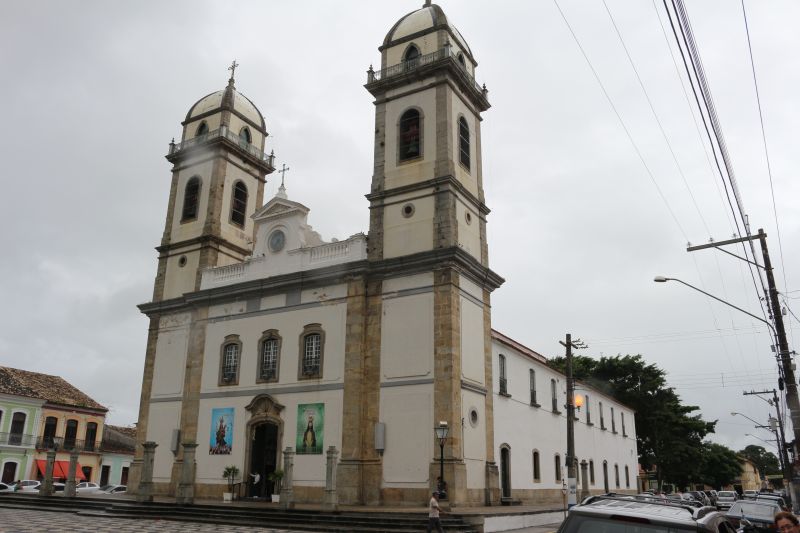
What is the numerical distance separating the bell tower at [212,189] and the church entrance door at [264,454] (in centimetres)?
871

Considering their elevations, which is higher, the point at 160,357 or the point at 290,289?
the point at 290,289

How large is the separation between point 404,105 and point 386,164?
2.83 metres

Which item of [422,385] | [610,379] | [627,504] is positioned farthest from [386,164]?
[610,379]

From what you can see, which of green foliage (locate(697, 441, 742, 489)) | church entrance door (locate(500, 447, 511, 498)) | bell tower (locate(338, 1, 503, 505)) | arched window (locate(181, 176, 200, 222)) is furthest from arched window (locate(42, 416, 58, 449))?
green foliage (locate(697, 441, 742, 489))

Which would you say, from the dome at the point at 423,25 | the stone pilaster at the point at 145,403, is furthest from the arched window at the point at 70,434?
the dome at the point at 423,25

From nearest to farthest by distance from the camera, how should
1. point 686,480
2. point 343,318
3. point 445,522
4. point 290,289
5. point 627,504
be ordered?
point 627,504 < point 445,522 < point 343,318 < point 290,289 < point 686,480

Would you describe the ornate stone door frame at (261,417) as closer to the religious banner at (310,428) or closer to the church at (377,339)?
the church at (377,339)

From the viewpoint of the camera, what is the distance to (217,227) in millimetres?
32969

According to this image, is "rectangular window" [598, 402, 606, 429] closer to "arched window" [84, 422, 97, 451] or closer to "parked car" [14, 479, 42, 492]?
"parked car" [14, 479, 42, 492]

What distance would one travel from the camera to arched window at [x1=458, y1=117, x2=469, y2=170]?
91.9ft

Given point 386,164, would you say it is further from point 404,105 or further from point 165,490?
point 165,490

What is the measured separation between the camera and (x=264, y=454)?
26750 millimetres

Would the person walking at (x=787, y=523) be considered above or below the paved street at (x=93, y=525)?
above

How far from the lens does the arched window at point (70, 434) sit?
1720 inches
